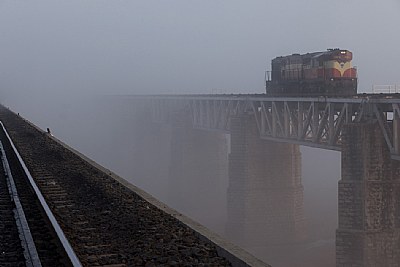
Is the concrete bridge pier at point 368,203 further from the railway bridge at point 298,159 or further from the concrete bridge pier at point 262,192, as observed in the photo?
the concrete bridge pier at point 262,192

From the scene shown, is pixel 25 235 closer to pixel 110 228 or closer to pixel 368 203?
pixel 110 228

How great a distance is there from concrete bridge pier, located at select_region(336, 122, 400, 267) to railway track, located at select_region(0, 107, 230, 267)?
13.4m

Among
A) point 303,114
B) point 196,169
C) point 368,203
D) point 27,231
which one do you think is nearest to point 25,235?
point 27,231

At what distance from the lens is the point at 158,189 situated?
210 feet

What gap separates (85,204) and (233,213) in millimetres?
27654

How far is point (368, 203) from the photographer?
84.0ft

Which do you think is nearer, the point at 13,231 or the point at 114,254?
the point at 114,254

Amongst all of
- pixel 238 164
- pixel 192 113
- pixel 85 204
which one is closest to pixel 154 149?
pixel 192 113

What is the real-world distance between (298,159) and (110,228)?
3172 cm

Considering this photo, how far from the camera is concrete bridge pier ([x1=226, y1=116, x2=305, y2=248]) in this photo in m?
39.2

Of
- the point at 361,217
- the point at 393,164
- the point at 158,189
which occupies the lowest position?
the point at 158,189

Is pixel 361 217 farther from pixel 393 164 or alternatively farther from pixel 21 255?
pixel 21 255

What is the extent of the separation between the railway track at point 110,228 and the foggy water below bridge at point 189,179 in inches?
904

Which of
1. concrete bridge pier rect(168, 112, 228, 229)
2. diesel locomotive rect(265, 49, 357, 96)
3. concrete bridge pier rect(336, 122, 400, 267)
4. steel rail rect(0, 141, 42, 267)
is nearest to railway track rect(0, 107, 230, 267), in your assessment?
steel rail rect(0, 141, 42, 267)
